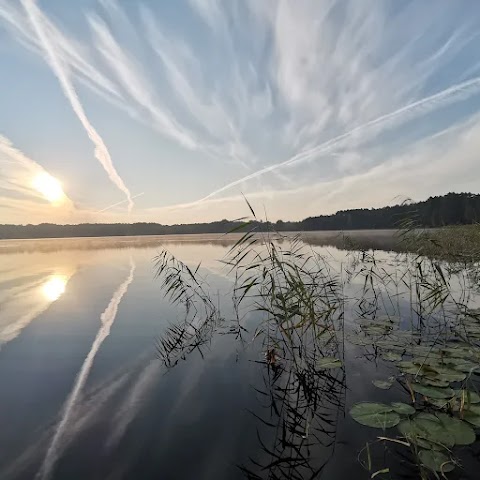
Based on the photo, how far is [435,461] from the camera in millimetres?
3826

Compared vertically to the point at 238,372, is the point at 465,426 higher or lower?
higher

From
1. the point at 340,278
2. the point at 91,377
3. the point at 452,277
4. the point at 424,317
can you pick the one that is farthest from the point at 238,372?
the point at 452,277

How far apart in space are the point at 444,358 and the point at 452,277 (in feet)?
36.7

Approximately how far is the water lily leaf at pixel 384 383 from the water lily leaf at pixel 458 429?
4.08ft

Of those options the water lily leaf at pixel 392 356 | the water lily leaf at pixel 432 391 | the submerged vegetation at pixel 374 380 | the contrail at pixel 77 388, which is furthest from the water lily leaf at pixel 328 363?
the contrail at pixel 77 388

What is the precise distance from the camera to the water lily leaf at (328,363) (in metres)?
6.91

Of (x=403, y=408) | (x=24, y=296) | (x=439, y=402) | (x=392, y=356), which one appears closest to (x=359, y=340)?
(x=392, y=356)

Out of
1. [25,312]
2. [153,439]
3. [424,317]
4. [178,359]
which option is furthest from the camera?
[25,312]

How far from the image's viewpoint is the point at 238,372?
714 cm

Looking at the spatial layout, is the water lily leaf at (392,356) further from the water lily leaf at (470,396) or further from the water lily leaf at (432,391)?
the water lily leaf at (470,396)

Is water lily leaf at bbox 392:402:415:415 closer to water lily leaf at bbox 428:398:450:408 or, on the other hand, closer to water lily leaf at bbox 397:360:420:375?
water lily leaf at bbox 428:398:450:408

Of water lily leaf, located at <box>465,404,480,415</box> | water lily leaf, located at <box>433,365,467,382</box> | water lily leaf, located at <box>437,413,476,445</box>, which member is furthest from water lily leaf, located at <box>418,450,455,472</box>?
water lily leaf, located at <box>433,365,467,382</box>

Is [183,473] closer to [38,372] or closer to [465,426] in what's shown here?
[465,426]

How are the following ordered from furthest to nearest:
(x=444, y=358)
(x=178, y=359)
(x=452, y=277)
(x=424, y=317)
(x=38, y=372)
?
1. (x=452, y=277)
2. (x=424, y=317)
3. (x=178, y=359)
4. (x=38, y=372)
5. (x=444, y=358)
